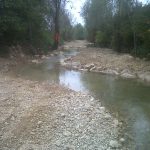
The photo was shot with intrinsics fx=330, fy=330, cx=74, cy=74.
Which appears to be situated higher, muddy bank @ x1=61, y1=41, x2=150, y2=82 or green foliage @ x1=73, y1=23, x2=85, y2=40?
muddy bank @ x1=61, y1=41, x2=150, y2=82

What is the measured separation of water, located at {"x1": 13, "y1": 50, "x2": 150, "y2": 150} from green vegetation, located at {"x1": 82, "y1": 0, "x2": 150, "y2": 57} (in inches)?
280

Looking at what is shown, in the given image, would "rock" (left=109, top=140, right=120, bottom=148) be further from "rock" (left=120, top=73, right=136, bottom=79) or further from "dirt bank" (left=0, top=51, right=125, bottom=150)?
"rock" (left=120, top=73, right=136, bottom=79)

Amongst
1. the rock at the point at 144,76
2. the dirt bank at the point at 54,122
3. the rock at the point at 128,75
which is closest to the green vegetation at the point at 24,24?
the rock at the point at 128,75

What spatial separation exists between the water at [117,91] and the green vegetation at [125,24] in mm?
7121

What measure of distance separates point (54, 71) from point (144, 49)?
7771mm

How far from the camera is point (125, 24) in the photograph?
30750mm

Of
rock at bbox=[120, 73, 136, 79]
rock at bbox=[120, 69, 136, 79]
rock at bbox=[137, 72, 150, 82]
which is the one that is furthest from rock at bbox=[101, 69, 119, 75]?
rock at bbox=[137, 72, 150, 82]

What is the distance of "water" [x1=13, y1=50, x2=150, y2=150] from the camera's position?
933 centimetres

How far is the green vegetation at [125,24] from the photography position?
2544 centimetres

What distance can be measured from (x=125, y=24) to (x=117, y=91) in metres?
17.1

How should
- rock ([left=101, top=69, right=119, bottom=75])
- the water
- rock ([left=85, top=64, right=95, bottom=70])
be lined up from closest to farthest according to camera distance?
the water
rock ([left=101, top=69, right=119, bottom=75])
rock ([left=85, top=64, right=95, bottom=70])

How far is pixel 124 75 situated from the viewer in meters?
19.1

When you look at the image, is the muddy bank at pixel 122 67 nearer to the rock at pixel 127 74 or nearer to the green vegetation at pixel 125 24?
the rock at pixel 127 74

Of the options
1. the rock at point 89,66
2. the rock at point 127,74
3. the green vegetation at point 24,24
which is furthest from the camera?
the green vegetation at point 24,24
